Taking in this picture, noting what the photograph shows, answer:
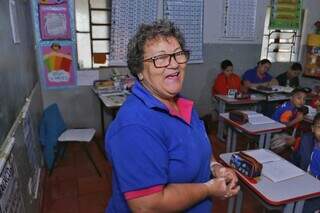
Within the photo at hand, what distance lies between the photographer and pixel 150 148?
2.67ft

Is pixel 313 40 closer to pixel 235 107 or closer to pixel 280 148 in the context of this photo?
pixel 235 107

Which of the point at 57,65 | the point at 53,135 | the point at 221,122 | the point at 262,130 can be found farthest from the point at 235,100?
the point at 57,65

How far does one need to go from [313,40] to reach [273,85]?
1.41 meters

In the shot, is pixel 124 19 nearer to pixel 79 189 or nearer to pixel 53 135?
pixel 53 135

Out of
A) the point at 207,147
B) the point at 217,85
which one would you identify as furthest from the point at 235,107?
the point at 207,147

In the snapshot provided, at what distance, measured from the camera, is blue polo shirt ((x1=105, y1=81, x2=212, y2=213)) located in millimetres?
802

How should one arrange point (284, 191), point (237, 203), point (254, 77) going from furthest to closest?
point (254, 77) < point (237, 203) < point (284, 191)

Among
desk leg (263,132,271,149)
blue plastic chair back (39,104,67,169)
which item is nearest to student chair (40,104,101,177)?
blue plastic chair back (39,104,67,169)

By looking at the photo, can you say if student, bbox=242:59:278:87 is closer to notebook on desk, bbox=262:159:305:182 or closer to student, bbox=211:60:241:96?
student, bbox=211:60:241:96

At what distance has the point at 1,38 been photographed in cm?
139

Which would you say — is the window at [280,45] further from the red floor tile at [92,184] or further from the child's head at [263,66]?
the red floor tile at [92,184]

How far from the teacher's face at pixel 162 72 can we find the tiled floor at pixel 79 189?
1.80 m

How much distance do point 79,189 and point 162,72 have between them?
2.21m

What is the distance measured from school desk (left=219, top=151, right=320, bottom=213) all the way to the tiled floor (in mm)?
909
